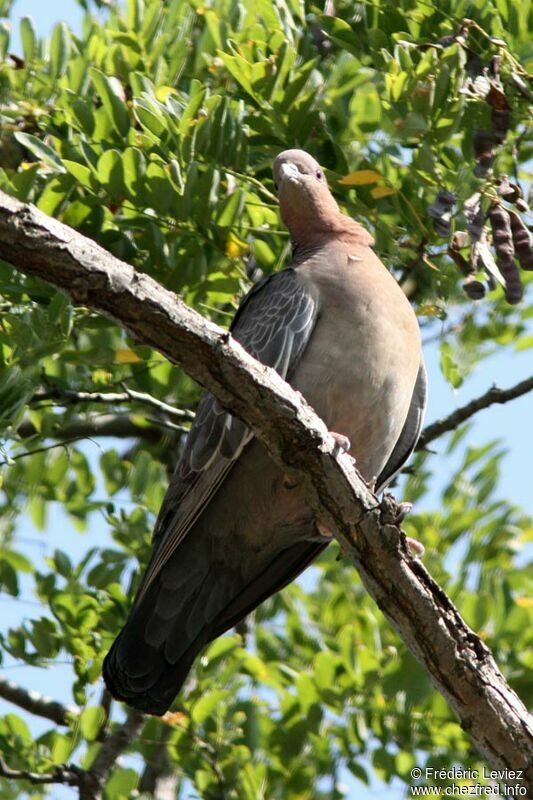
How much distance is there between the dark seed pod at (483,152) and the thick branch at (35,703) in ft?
11.3

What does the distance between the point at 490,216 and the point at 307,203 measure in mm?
1314

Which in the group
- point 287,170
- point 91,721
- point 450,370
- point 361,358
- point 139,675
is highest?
point 287,170

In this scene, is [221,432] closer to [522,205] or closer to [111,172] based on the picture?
[111,172]

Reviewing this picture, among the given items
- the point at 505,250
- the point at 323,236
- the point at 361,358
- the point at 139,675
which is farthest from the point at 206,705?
the point at 505,250

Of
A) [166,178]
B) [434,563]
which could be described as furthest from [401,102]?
[434,563]

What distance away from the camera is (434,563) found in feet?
22.2

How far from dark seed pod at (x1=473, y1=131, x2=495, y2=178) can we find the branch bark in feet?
4.48

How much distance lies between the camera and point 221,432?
531 centimetres

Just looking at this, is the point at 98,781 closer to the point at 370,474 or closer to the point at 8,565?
the point at 8,565

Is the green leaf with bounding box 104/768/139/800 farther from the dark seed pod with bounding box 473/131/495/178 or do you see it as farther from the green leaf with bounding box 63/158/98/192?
the dark seed pod with bounding box 473/131/495/178

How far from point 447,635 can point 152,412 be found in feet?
8.99

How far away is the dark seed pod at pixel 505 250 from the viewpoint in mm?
4660

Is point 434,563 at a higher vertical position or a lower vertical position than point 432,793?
higher

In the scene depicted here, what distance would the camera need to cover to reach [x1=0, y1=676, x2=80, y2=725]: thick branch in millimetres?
6402
